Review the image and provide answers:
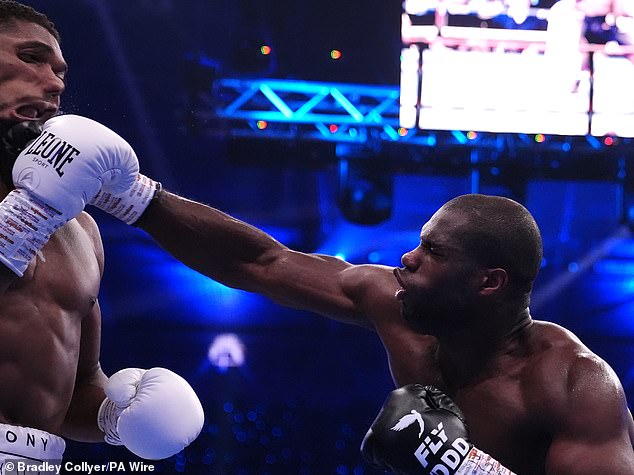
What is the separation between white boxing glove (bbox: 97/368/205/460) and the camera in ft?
6.48

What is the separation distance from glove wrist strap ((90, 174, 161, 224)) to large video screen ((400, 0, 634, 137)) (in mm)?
3956

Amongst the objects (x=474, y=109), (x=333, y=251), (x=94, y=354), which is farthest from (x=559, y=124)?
(x=94, y=354)

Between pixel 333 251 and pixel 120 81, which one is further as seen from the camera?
pixel 333 251

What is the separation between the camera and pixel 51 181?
1.73m

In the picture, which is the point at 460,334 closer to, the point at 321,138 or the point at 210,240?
the point at 210,240

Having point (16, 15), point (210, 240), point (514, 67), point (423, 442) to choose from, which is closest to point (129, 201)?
point (210, 240)

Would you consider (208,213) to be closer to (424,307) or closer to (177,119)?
(424,307)

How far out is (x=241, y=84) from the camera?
5.91 m

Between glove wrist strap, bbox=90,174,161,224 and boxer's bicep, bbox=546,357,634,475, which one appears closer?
boxer's bicep, bbox=546,357,634,475

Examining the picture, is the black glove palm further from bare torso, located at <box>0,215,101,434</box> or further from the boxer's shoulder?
bare torso, located at <box>0,215,101,434</box>

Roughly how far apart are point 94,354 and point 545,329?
1.18m

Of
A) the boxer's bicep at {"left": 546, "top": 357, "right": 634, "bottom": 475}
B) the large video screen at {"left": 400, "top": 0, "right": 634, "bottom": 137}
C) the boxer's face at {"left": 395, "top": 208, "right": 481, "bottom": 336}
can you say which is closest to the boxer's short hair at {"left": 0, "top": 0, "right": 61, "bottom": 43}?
the boxer's face at {"left": 395, "top": 208, "right": 481, "bottom": 336}

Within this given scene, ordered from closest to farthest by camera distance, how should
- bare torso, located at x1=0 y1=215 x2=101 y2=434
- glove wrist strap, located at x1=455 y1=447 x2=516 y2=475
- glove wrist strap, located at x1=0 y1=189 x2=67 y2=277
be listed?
glove wrist strap, located at x1=0 y1=189 x2=67 y2=277
bare torso, located at x1=0 y1=215 x2=101 y2=434
glove wrist strap, located at x1=455 y1=447 x2=516 y2=475

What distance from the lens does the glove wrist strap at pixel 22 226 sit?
1669 mm
